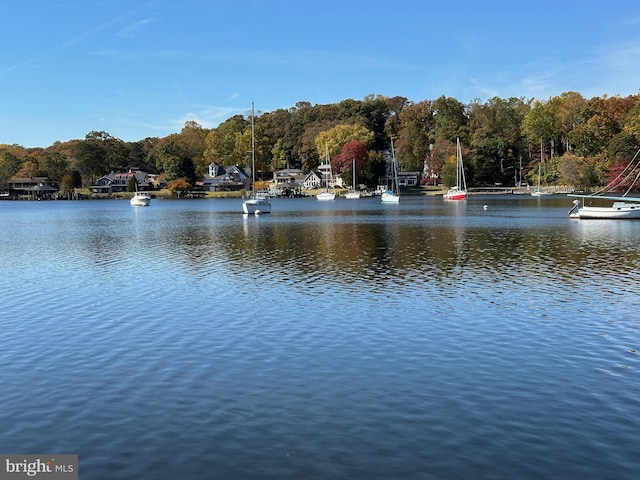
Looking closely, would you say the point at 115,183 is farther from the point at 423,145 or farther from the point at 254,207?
the point at 254,207

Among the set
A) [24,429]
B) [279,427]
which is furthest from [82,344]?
[279,427]

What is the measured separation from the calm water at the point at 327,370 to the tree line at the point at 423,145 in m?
114

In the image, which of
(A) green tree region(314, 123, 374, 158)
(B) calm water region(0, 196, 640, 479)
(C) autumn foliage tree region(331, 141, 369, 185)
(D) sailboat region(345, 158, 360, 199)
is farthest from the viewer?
(A) green tree region(314, 123, 374, 158)

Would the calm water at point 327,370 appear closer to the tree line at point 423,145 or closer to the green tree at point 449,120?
the tree line at point 423,145

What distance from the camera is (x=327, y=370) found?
13523 mm

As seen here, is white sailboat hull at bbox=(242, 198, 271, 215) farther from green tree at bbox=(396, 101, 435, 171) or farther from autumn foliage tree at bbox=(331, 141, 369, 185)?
green tree at bbox=(396, 101, 435, 171)

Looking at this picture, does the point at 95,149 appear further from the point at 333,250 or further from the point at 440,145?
the point at 333,250

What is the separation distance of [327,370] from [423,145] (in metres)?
169

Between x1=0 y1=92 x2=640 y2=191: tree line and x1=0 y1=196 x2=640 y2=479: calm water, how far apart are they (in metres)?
114

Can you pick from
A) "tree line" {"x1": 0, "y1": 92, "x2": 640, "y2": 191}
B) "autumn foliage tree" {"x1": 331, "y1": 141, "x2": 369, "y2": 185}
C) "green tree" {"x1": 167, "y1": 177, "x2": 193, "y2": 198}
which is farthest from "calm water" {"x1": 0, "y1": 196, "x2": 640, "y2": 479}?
"green tree" {"x1": 167, "y1": 177, "x2": 193, "y2": 198}

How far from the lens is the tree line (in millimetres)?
134125

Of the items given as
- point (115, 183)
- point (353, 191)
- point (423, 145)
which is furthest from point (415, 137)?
point (115, 183)

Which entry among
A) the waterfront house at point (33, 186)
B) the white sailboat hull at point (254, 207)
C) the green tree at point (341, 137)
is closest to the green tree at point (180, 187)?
the green tree at point (341, 137)

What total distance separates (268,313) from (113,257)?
19.8 meters
